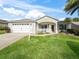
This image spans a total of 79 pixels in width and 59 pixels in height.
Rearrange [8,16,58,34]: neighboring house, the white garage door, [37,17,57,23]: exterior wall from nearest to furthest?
[8,16,58,34]: neighboring house < the white garage door < [37,17,57,23]: exterior wall

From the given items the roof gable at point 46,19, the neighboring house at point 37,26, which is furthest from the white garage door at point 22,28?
the roof gable at point 46,19

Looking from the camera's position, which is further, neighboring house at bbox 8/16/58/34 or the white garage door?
the white garage door

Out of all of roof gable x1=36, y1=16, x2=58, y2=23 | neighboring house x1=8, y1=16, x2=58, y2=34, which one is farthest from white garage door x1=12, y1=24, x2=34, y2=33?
roof gable x1=36, y1=16, x2=58, y2=23

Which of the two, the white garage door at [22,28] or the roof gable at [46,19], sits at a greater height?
the roof gable at [46,19]

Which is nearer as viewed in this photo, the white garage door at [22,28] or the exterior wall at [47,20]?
the white garage door at [22,28]

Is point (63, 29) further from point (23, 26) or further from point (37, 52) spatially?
point (37, 52)

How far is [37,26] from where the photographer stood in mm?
48875

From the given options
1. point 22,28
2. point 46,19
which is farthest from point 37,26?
point 22,28

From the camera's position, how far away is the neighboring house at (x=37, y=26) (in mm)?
48125

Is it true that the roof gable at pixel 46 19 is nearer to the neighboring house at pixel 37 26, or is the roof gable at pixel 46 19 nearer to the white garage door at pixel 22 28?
the neighboring house at pixel 37 26

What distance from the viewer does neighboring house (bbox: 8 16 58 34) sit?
48.1m

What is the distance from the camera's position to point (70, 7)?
36688mm

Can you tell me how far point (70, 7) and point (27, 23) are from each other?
15236 millimetres

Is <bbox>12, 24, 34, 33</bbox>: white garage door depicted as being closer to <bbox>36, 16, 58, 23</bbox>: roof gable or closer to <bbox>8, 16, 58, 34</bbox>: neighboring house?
<bbox>8, 16, 58, 34</bbox>: neighboring house
